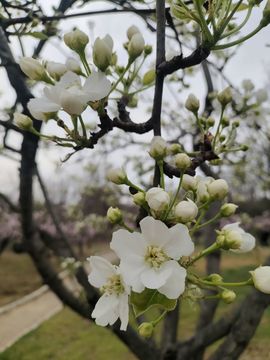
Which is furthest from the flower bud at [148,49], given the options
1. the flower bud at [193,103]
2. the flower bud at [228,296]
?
the flower bud at [228,296]

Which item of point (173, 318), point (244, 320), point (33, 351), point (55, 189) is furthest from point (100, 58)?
point (55, 189)

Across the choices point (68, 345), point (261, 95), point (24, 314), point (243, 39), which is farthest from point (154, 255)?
point (24, 314)

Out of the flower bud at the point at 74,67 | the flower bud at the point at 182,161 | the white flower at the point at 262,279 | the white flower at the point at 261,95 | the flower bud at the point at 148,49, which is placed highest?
the flower bud at the point at 148,49

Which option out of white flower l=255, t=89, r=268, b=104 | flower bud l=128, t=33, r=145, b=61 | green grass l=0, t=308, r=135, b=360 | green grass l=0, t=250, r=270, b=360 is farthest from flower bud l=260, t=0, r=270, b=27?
green grass l=0, t=308, r=135, b=360

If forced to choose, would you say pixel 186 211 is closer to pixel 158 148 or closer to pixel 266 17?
pixel 158 148

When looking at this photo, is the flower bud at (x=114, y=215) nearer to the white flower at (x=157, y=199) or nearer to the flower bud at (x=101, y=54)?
the white flower at (x=157, y=199)

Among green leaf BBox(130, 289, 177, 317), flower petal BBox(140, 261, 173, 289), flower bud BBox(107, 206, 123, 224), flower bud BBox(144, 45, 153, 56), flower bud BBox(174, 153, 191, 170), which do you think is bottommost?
green leaf BBox(130, 289, 177, 317)

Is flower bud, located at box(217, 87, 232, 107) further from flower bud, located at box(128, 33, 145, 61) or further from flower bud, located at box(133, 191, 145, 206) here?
flower bud, located at box(133, 191, 145, 206)
